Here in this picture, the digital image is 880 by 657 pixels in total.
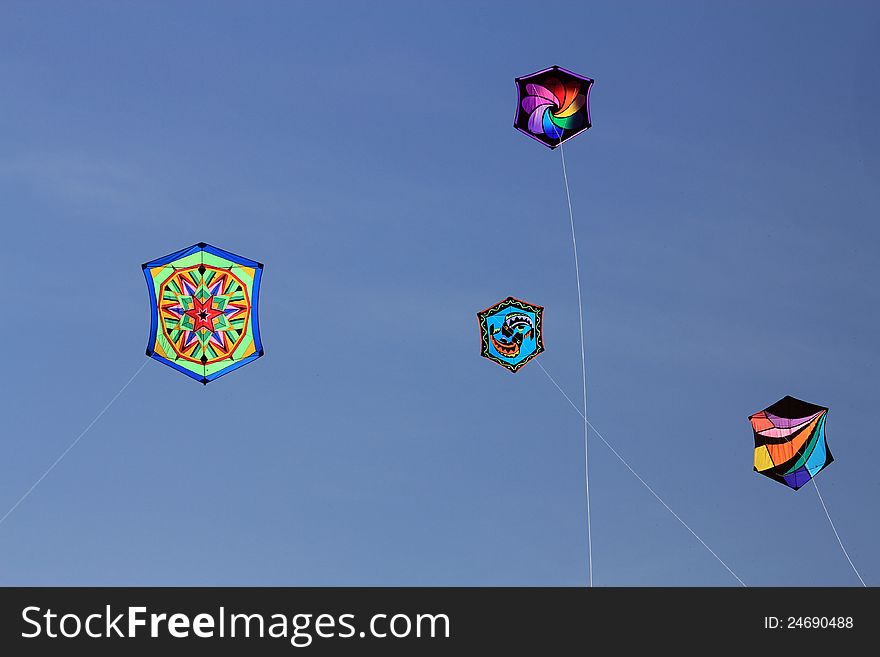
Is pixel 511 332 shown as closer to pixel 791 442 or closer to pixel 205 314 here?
pixel 791 442

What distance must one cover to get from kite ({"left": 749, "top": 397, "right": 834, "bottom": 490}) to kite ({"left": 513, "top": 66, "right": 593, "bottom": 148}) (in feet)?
40.9

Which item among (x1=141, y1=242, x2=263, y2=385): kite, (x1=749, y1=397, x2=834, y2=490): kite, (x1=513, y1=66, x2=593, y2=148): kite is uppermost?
(x1=513, y1=66, x2=593, y2=148): kite

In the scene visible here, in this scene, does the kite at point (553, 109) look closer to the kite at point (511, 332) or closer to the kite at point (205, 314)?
the kite at point (511, 332)

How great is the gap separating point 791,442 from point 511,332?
1061 centimetres

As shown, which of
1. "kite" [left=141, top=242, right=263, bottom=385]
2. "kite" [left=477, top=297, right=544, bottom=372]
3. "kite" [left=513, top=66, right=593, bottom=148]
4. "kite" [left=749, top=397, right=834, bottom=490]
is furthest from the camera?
A: "kite" [left=477, top=297, right=544, bottom=372]

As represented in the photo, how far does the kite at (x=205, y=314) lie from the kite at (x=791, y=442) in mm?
17962

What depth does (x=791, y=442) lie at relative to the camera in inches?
1960

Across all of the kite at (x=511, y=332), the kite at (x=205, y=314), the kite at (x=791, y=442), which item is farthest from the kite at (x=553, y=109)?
the kite at (x=791, y=442)

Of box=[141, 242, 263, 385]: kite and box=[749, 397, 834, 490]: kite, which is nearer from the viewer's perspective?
box=[141, 242, 263, 385]: kite

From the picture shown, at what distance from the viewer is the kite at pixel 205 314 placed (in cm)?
4559

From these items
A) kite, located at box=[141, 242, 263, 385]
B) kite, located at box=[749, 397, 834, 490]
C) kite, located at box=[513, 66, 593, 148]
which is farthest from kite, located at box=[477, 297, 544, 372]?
kite, located at box=[141, 242, 263, 385]

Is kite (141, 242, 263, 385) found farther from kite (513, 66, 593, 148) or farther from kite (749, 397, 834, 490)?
kite (749, 397, 834, 490)

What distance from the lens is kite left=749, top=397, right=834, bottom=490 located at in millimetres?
49594
